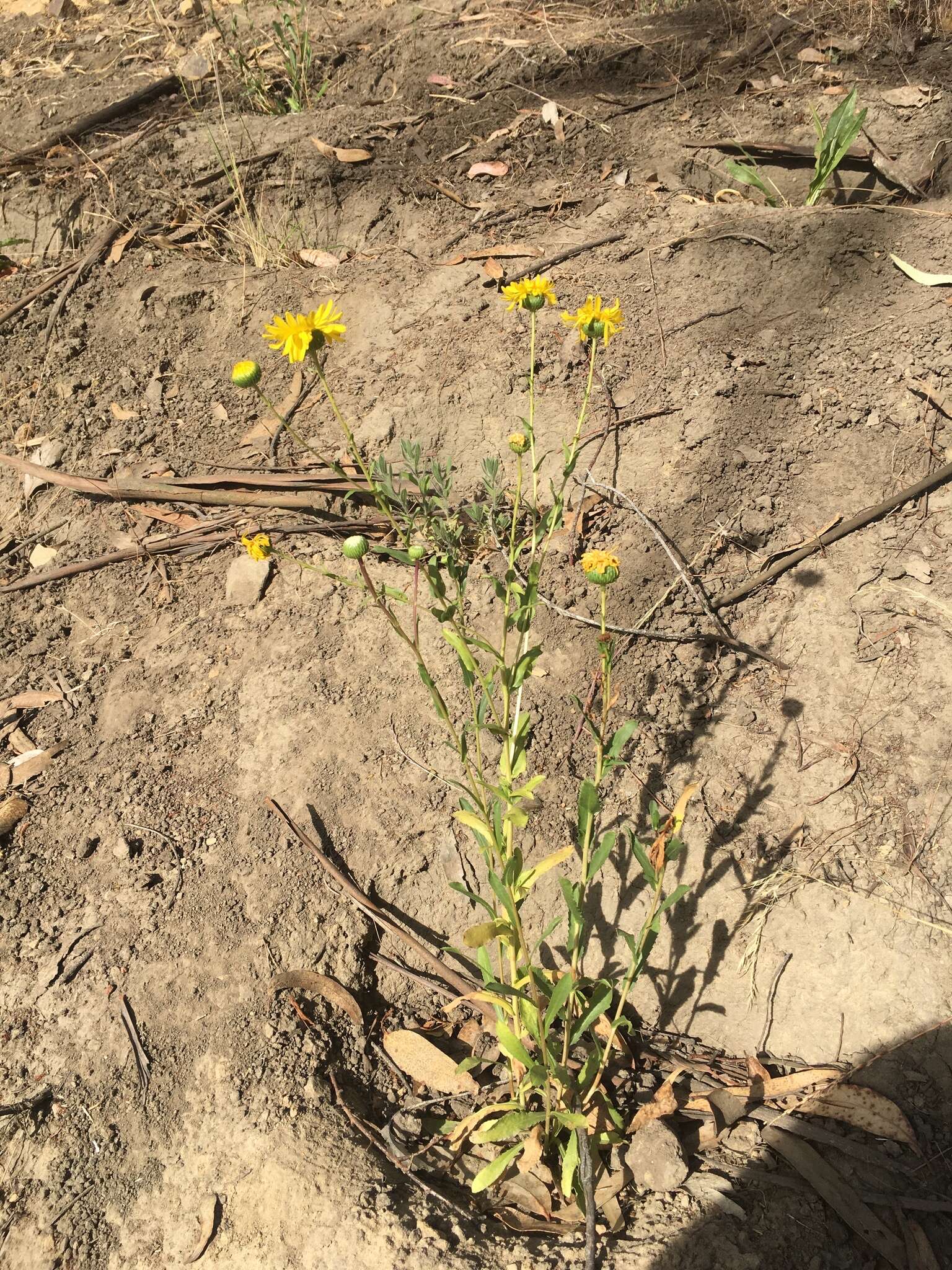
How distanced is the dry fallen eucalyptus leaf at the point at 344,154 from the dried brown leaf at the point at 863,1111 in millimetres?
3746

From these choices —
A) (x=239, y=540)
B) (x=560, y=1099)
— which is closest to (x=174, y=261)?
(x=239, y=540)

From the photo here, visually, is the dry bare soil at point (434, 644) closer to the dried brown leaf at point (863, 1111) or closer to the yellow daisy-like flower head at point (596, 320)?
the dried brown leaf at point (863, 1111)

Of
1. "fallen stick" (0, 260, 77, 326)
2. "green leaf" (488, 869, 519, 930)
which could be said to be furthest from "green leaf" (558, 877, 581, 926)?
"fallen stick" (0, 260, 77, 326)

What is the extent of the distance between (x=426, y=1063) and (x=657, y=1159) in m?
0.55

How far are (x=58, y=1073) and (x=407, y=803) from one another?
3.26 feet

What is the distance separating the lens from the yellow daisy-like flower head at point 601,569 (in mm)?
1541

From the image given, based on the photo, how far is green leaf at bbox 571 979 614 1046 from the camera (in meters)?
1.72

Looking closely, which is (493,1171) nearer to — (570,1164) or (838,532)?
(570,1164)

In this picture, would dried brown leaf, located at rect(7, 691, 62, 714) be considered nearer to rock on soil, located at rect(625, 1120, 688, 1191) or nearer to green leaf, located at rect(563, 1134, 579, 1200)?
green leaf, located at rect(563, 1134, 579, 1200)

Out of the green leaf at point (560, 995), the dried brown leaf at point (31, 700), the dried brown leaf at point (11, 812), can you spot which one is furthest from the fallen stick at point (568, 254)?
the green leaf at point (560, 995)

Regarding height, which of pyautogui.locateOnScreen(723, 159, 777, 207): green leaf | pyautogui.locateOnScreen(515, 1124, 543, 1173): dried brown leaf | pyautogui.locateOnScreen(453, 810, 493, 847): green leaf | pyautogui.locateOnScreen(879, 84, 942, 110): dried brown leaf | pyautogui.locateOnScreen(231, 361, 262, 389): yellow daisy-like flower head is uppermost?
pyautogui.locateOnScreen(231, 361, 262, 389): yellow daisy-like flower head

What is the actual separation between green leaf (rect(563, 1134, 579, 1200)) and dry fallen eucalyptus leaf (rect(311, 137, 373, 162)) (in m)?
3.68

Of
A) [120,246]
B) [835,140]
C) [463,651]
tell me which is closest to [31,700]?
[463,651]

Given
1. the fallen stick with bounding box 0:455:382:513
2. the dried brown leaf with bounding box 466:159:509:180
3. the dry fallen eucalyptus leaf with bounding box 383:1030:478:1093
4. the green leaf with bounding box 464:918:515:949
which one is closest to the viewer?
the green leaf with bounding box 464:918:515:949
